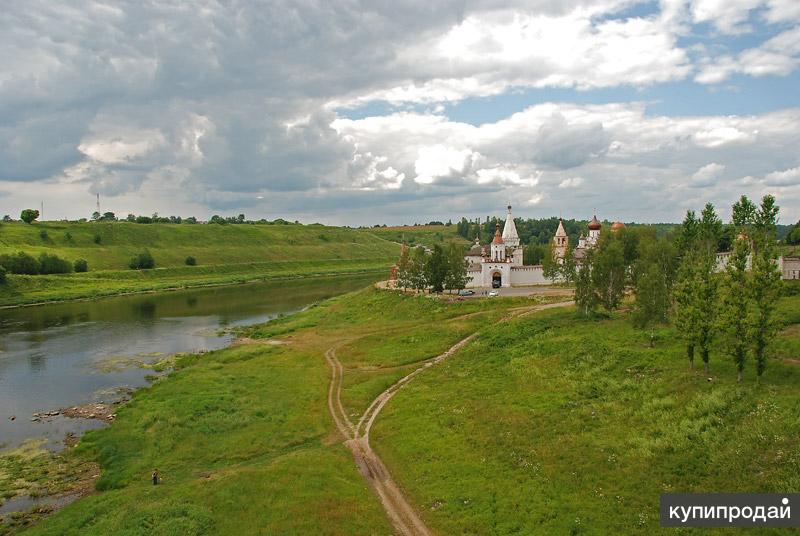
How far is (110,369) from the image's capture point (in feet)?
158

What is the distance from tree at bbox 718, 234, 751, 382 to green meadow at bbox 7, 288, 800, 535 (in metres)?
1.73

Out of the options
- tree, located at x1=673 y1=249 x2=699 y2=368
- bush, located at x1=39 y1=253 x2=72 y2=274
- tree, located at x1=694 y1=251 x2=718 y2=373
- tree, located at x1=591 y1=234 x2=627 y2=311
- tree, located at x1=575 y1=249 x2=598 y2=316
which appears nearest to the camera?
tree, located at x1=694 y1=251 x2=718 y2=373

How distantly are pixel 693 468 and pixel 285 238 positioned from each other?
178314 mm

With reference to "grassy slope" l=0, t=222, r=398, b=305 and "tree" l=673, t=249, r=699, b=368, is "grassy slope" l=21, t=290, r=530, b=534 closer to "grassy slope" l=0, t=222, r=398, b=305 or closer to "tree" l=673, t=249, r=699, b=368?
"tree" l=673, t=249, r=699, b=368

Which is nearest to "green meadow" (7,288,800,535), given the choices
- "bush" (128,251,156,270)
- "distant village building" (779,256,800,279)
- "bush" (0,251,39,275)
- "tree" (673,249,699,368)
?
"tree" (673,249,699,368)

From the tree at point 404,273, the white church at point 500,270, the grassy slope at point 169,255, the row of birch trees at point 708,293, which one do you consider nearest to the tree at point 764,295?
the row of birch trees at point 708,293

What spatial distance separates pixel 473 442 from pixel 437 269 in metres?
44.3

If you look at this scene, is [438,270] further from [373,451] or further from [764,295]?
[764,295]

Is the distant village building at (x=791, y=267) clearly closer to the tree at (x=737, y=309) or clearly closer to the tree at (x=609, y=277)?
the tree at (x=609, y=277)

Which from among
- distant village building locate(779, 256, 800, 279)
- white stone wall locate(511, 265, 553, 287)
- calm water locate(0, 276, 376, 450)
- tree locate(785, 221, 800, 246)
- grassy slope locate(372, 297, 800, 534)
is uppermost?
tree locate(785, 221, 800, 246)

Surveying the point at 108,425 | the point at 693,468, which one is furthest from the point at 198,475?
the point at 693,468

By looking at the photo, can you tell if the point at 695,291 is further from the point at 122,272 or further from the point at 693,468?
the point at 122,272

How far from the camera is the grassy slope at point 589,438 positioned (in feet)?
61.7

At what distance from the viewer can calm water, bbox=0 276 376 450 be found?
39.0 m
